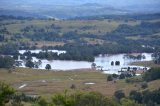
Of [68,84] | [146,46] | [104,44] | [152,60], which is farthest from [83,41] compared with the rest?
[68,84]

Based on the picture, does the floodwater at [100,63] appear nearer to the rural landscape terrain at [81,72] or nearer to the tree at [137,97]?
the rural landscape terrain at [81,72]

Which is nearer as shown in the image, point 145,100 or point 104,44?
point 145,100

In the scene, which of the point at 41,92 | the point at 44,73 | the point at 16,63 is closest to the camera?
the point at 41,92

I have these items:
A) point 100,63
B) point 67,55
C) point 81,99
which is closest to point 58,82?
point 100,63

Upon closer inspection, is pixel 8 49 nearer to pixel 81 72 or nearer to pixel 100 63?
pixel 100 63

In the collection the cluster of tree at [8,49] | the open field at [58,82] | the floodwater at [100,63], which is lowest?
the open field at [58,82]

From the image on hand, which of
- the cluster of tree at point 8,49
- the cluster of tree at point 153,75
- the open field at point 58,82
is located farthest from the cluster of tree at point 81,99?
the cluster of tree at point 8,49

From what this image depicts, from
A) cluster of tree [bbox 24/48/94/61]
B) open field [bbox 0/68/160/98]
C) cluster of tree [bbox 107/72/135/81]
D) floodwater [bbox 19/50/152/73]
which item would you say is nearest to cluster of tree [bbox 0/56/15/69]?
open field [bbox 0/68/160/98]

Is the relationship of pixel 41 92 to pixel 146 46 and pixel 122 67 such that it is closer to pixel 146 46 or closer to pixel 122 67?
pixel 122 67
